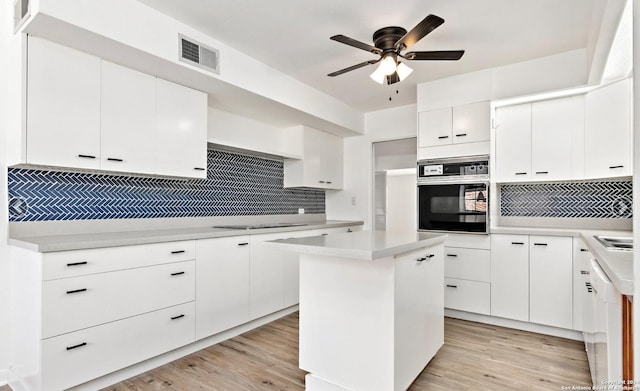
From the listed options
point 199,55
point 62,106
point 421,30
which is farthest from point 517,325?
point 62,106

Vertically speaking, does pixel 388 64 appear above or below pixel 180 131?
above

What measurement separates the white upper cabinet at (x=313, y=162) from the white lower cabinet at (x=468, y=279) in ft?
5.98

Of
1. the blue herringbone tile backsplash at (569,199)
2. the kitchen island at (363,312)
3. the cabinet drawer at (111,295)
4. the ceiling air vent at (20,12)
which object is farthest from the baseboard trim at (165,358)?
the blue herringbone tile backsplash at (569,199)

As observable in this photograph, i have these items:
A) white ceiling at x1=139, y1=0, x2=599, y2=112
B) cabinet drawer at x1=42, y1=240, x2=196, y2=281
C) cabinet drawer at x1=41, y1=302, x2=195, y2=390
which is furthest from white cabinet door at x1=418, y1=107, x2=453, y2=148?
cabinet drawer at x1=41, y1=302, x2=195, y2=390

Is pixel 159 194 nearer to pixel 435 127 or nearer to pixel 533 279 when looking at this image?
pixel 435 127

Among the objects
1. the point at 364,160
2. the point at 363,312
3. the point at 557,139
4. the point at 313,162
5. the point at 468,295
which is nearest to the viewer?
the point at 363,312

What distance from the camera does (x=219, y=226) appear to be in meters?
3.56

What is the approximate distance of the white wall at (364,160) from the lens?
15.2 ft

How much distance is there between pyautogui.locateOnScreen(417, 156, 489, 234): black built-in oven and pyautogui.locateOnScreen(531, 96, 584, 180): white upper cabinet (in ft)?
1.48

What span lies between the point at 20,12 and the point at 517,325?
438 cm

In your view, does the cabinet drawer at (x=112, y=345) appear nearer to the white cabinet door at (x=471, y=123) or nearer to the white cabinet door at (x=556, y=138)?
the white cabinet door at (x=471, y=123)

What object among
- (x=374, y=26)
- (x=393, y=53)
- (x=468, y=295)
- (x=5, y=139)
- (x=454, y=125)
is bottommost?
(x=468, y=295)

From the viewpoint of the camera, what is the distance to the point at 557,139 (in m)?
3.15

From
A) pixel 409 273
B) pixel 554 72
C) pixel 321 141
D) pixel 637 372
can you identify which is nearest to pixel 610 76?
pixel 554 72
